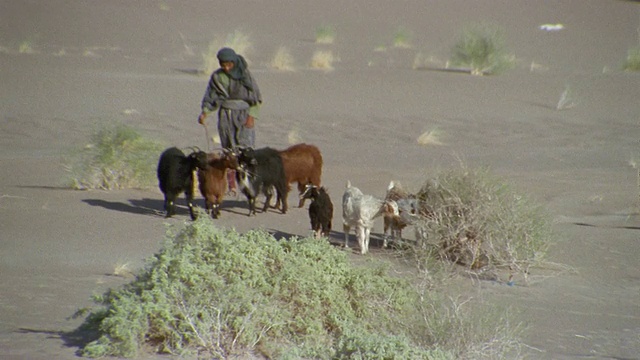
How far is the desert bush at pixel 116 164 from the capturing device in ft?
52.3

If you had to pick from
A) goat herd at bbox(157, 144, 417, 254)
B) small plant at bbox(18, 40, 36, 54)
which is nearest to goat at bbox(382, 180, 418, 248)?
goat herd at bbox(157, 144, 417, 254)

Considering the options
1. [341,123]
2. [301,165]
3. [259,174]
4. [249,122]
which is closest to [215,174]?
[259,174]

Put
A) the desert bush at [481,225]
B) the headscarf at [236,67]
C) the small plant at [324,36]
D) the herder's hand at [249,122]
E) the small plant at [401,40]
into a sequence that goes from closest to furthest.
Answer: the desert bush at [481,225]
the headscarf at [236,67]
the herder's hand at [249,122]
the small plant at [324,36]
the small plant at [401,40]

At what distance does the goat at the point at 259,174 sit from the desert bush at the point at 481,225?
2953 millimetres

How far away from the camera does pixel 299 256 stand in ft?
26.8

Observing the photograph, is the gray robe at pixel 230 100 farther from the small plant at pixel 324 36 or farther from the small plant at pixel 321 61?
the small plant at pixel 324 36

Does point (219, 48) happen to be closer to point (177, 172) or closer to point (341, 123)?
point (341, 123)

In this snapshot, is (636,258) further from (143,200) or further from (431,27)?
(431,27)

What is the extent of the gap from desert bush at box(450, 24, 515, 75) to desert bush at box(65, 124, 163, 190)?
58.9ft

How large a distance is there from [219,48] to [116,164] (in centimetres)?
1720

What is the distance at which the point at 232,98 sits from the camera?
1439 cm

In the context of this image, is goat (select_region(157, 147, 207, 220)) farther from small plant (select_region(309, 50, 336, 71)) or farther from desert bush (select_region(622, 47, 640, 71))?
desert bush (select_region(622, 47, 640, 71))

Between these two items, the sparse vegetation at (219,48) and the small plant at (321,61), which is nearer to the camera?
the sparse vegetation at (219,48)

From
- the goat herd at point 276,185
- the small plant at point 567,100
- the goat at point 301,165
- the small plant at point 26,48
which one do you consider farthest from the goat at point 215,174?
the small plant at point 26,48
